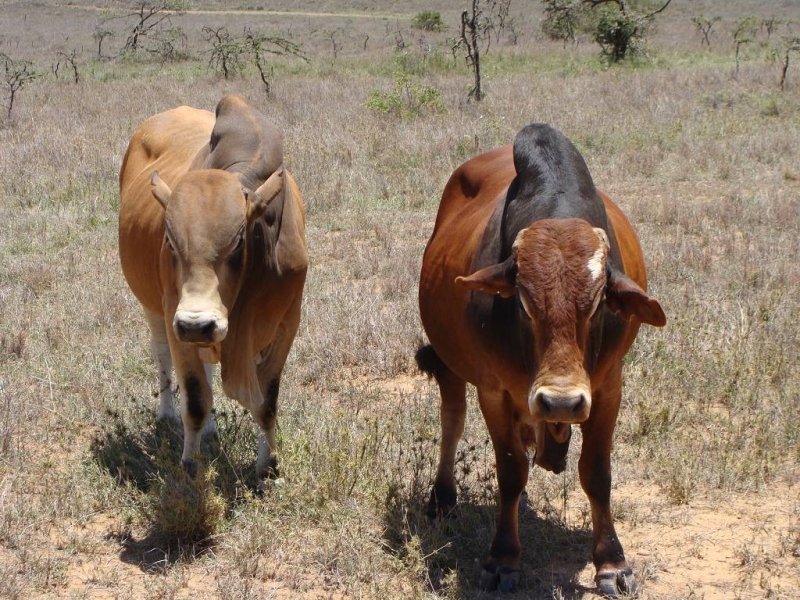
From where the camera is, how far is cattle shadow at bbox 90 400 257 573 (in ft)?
14.6

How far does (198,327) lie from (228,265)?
0.44 m

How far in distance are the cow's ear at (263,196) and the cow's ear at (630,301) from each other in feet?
5.85

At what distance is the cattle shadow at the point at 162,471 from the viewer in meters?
4.46

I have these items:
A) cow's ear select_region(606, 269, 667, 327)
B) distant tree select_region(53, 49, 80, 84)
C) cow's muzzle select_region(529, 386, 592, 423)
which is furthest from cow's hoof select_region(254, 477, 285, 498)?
distant tree select_region(53, 49, 80, 84)

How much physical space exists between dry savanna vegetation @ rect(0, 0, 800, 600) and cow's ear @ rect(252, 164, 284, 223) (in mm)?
1240

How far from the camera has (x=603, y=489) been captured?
159 inches

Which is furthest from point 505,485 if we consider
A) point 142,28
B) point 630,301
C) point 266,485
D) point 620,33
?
point 142,28

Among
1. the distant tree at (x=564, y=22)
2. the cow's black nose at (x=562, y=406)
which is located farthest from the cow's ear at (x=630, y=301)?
the distant tree at (x=564, y=22)

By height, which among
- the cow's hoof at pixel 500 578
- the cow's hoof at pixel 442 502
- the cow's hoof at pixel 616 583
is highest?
the cow's hoof at pixel 616 583

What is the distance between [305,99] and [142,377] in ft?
33.3

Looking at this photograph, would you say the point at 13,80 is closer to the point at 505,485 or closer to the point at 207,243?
the point at 207,243

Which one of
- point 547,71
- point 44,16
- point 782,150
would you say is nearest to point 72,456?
point 782,150

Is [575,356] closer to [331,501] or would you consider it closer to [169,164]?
[331,501]

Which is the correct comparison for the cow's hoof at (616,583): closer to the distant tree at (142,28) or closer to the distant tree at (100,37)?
the distant tree at (142,28)
